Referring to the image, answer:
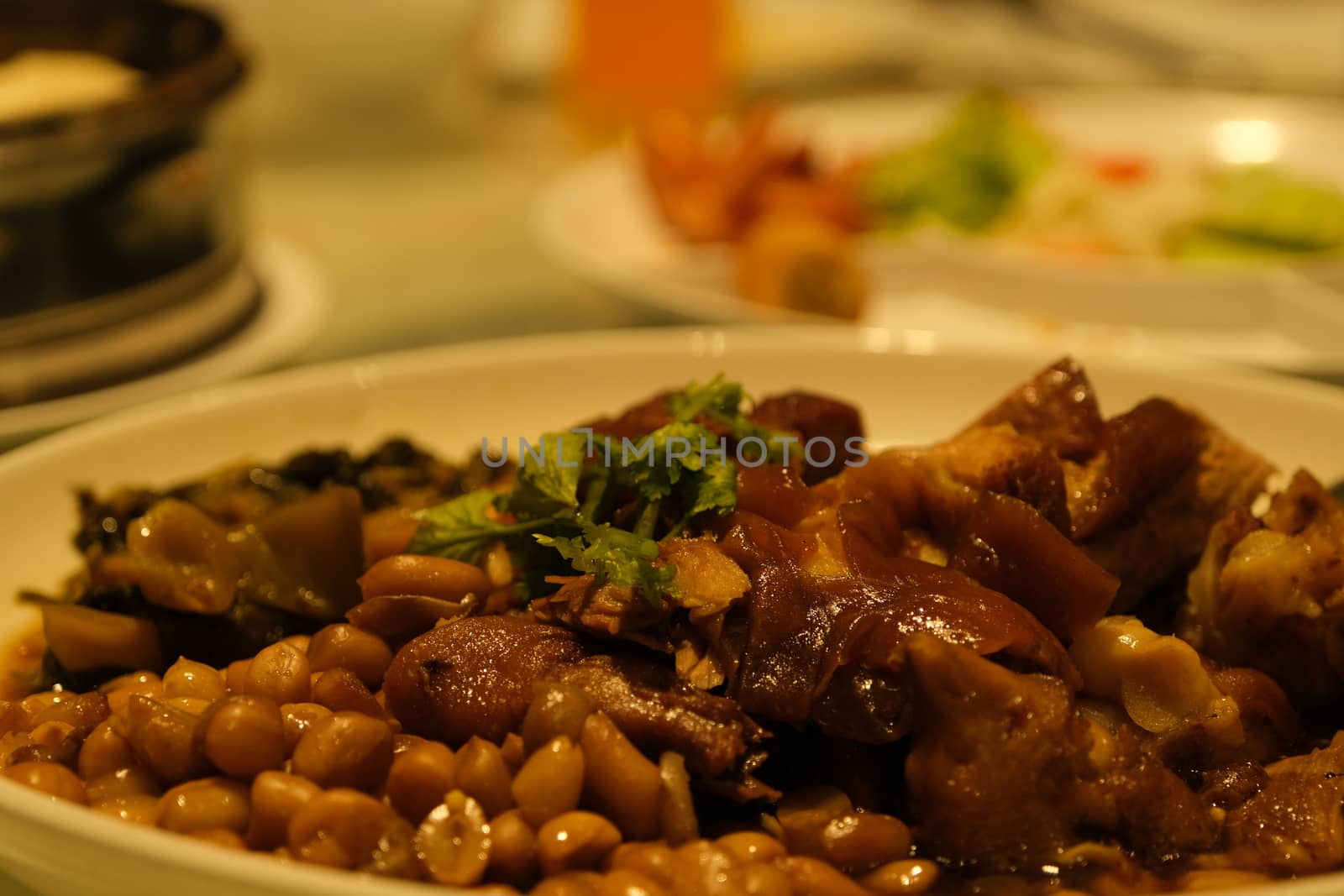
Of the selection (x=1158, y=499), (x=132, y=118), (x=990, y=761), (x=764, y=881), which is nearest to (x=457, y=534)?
(x=764, y=881)

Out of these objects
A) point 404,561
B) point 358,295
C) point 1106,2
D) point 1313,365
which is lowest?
point 358,295

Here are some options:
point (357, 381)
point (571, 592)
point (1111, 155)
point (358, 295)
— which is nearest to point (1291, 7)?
point (1111, 155)

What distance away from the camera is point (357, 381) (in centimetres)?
406

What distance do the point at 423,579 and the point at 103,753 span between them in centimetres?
Result: 65

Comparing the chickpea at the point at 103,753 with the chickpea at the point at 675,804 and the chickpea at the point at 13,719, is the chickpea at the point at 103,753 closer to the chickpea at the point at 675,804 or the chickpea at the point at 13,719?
the chickpea at the point at 13,719

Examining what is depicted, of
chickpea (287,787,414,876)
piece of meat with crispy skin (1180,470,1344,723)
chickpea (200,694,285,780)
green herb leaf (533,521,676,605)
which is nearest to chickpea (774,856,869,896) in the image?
green herb leaf (533,521,676,605)

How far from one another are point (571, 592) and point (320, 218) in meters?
5.38

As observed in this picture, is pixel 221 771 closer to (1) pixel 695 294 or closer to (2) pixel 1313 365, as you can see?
(1) pixel 695 294

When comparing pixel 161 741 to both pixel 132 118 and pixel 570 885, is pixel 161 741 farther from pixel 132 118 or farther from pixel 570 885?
pixel 132 118

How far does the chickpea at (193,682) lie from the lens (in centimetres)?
268

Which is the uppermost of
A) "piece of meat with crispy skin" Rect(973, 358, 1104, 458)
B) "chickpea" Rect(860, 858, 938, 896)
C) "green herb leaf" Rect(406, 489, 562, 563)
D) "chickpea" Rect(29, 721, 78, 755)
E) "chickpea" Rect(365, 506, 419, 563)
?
"piece of meat with crispy skin" Rect(973, 358, 1104, 458)

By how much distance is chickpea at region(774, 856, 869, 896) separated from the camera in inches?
88.1

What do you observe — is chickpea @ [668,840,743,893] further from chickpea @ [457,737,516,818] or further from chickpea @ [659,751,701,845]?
chickpea @ [457,737,516,818]

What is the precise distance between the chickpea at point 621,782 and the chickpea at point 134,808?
2.12ft
